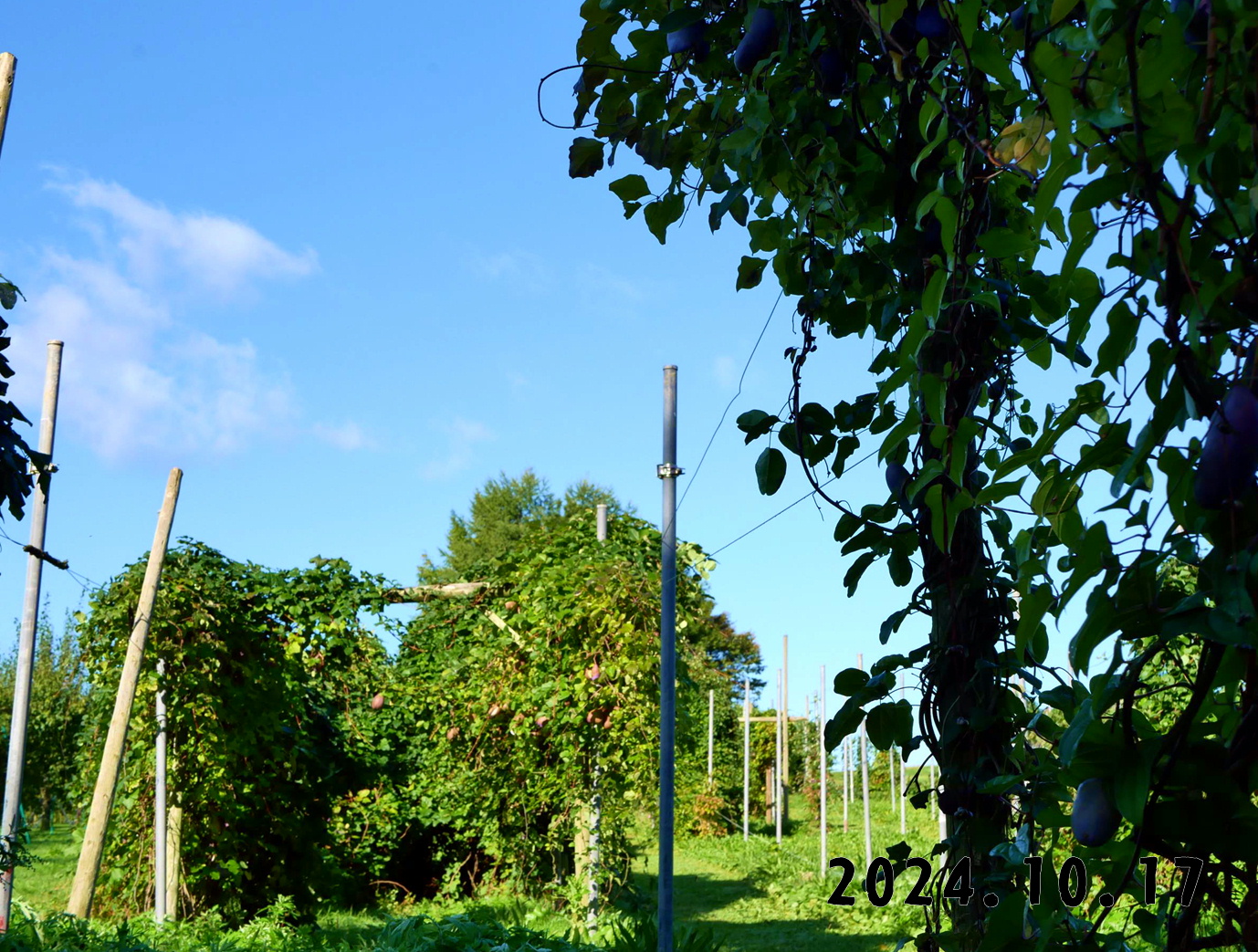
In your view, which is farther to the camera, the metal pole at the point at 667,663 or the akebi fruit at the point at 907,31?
the metal pole at the point at 667,663

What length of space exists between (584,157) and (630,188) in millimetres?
106

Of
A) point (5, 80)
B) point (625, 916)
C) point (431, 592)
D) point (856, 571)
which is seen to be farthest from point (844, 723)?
point (431, 592)

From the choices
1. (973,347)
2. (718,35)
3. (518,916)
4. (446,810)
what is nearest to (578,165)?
(718,35)

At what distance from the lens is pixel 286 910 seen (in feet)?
24.3

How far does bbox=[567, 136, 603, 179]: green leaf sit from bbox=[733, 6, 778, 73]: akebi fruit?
0.41m

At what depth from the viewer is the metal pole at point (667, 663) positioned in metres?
4.80

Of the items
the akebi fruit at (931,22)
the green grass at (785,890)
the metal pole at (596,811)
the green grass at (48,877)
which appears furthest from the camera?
the green grass at (48,877)

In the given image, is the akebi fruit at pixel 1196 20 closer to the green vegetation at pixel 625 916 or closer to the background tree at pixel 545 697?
the green vegetation at pixel 625 916

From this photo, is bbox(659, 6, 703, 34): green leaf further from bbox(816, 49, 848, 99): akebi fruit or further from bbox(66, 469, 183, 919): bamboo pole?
bbox(66, 469, 183, 919): bamboo pole

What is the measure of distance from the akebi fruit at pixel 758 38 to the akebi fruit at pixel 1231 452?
0.79 metres

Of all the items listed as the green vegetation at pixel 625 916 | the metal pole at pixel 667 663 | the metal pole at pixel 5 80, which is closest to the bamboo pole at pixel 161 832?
the green vegetation at pixel 625 916

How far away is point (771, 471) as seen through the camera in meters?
1.41

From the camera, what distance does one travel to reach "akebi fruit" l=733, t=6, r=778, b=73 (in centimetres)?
128

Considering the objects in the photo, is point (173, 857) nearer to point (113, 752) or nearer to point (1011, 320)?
point (113, 752)
